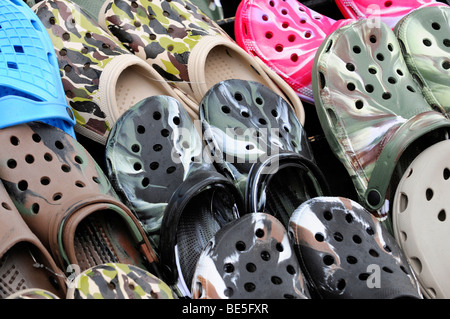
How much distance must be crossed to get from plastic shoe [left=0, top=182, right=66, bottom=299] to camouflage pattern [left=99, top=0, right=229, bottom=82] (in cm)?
57

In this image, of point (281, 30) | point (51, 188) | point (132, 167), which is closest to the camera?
point (51, 188)

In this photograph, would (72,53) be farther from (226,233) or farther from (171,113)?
(226,233)

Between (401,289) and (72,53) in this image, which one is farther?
(72,53)

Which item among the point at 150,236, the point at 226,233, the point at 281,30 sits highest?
the point at 281,30

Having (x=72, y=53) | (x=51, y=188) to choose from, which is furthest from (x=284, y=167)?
(x=72, y=53)

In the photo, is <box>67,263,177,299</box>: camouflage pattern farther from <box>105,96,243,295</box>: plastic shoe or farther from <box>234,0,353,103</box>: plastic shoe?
<box>234,0,353,103</box>: plastic shoe

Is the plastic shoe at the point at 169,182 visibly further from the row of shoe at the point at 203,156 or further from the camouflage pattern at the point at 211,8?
the camouflage pattern at the point at 211,8

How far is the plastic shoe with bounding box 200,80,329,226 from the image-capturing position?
4.32 ft

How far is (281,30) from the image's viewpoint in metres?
1.77

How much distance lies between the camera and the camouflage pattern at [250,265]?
1089mm

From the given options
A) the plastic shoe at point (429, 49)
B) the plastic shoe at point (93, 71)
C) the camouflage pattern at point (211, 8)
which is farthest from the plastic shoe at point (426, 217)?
the camouflage pattern at point (211, 8)

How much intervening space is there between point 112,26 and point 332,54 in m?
0.54

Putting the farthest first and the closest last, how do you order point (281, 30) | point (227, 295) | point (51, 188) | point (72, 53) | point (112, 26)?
point (281, 30)
point (112, 26)
point (72, 53)
point (51, 188)
point (227, 295)

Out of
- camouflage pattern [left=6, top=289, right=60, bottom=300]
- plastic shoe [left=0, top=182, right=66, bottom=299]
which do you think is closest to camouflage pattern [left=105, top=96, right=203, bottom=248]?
plastic shoe [left=0, top=182, right=66, bottom=299]
